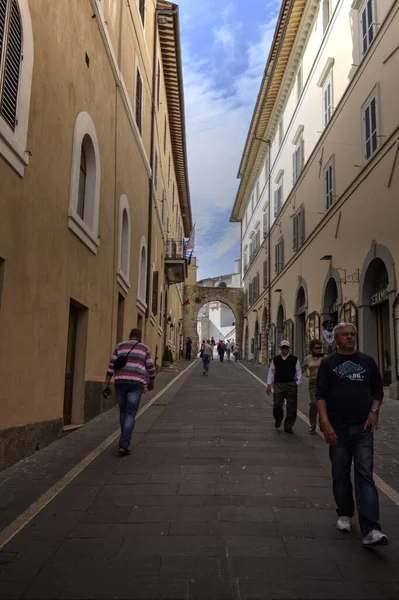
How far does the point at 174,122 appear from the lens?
26.8m

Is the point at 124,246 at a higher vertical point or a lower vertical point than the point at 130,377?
higher

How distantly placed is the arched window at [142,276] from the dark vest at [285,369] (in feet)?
25.8

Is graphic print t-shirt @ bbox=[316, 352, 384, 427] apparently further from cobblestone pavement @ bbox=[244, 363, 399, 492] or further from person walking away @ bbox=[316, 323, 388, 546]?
cobblestone pavement @ bbox=[244, 363, 399, 492]

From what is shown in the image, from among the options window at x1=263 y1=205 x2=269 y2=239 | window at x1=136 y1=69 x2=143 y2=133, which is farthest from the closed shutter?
window at x1=263 y1=205 x2=269 y2=239

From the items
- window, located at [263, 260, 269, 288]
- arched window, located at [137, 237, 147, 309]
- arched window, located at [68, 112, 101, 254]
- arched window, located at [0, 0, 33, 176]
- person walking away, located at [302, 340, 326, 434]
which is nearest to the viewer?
arched window, located at [0, 0, 33, 176]

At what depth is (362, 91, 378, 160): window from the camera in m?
13.6

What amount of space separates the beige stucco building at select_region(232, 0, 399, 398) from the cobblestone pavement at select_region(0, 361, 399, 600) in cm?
718

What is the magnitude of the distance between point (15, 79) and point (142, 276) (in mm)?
11176

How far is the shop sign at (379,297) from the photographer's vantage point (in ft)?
42.5

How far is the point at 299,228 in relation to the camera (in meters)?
22.3

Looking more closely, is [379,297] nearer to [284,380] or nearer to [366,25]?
[284,380]

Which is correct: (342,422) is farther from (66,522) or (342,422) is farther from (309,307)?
(309,307)

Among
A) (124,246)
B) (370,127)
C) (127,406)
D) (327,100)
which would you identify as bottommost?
(127,406)

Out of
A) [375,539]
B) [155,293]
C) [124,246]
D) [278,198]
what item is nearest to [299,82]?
[278,198]
